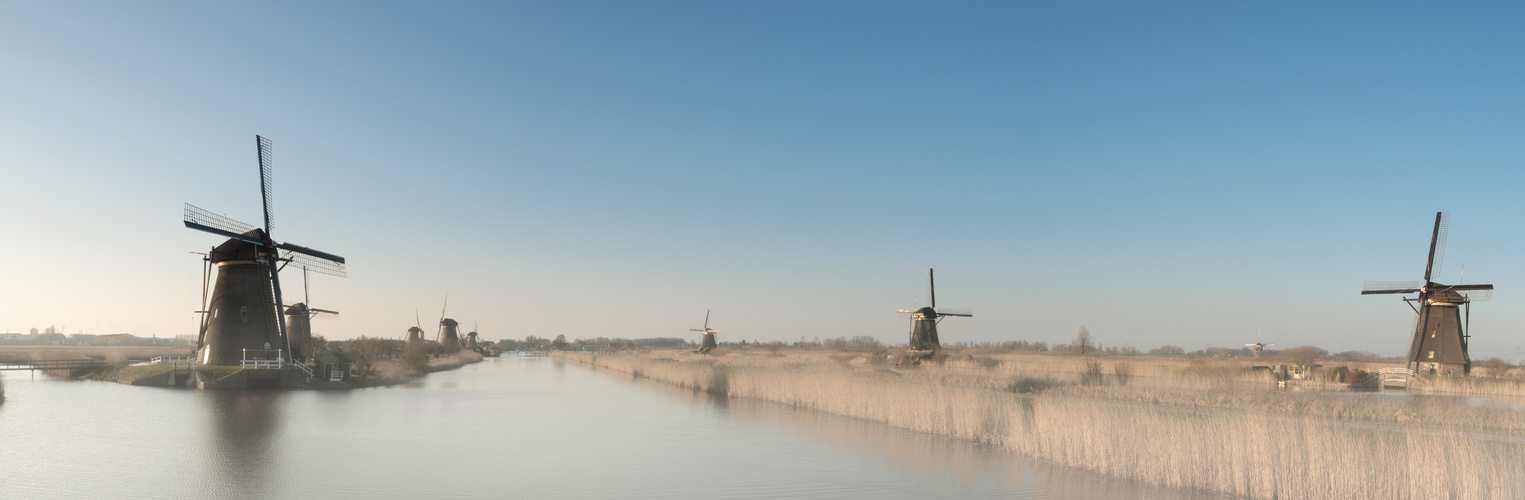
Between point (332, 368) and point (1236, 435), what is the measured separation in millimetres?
33970

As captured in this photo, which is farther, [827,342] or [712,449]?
[827,342]

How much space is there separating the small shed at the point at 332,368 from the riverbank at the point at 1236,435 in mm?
20483

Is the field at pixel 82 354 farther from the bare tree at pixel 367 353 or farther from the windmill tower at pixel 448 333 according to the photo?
the windmill tower at pixel 448 333

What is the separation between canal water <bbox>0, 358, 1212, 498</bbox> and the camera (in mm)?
11914

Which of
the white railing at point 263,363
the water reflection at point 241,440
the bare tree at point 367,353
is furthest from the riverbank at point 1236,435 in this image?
the bare tree at point 367,353

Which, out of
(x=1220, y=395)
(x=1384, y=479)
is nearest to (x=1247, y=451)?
(x=1384, y=479)

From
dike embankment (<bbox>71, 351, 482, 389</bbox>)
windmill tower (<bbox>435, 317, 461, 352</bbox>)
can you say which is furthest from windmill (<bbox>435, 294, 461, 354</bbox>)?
dike embankment (<bbox>71, 351, 482, 389</bbox>)

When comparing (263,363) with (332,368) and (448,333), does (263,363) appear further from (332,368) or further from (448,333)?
(448,333)

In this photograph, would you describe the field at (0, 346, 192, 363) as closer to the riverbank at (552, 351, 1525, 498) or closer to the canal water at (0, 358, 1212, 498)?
the canal water at (0, 358, 1212, 498)

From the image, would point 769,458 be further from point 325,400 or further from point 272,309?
point 272,309

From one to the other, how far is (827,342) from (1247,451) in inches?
5277

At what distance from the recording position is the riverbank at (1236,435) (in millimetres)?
9672

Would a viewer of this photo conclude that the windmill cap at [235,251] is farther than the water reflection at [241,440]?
Yes

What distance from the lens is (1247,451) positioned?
11602 millimetres
